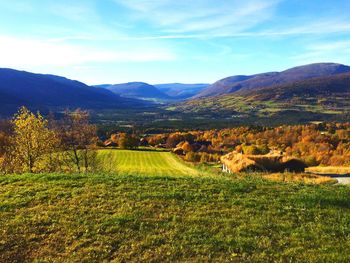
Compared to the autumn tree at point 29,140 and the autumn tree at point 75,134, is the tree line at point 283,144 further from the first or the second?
the autumn tree at point 29,140

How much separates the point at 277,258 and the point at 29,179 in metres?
14.9

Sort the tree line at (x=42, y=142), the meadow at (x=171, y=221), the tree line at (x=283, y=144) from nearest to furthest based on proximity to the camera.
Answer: the meadow at (x=171, y=221)
the tree line at (x=42, y=142)
the tree line at (x=283, y=144)

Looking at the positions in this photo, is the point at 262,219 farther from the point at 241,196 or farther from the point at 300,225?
the point at 241,196

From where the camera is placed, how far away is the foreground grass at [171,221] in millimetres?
12492

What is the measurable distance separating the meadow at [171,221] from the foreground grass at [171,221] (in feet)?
0.12

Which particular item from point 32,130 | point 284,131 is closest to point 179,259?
point 32,130

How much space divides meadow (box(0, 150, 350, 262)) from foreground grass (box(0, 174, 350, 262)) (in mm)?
37

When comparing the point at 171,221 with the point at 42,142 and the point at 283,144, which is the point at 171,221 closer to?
the point at 42,142

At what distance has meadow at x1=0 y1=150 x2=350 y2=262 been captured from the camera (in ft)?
41.0

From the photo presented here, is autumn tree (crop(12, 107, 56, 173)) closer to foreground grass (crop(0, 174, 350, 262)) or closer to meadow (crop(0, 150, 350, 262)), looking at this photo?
foreground grass (crop(0, 174, 350, 262))

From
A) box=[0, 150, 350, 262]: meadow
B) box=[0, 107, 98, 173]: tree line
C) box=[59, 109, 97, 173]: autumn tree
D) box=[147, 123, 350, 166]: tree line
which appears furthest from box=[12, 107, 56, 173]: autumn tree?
box=[147, 123, 350, 166]: tree line

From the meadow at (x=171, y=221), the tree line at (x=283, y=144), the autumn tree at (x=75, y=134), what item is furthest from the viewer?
the tree line at (x=283, y=144)

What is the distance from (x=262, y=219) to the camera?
15.0 meters

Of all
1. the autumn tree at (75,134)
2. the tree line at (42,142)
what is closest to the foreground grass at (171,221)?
the tree line at (42,142)
